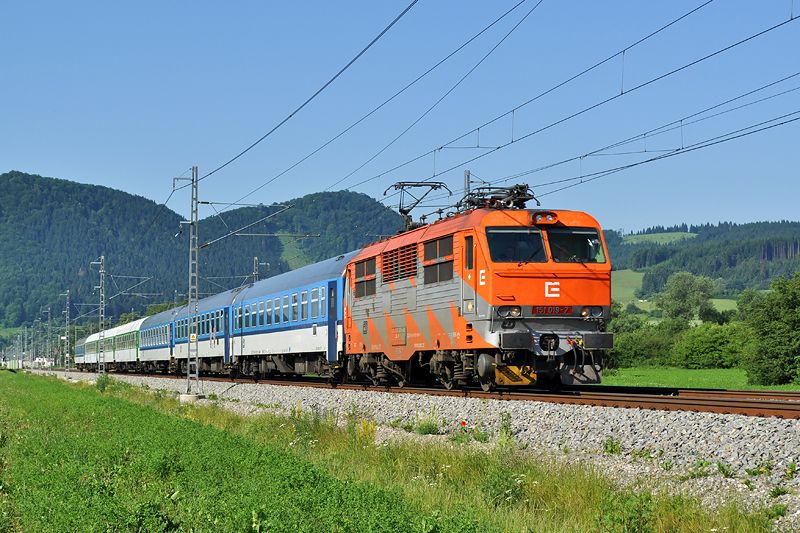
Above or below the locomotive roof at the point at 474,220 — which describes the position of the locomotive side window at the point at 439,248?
below

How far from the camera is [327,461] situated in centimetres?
1587

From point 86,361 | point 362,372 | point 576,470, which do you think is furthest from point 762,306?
point 86,361

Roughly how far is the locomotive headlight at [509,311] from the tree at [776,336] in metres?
34.4

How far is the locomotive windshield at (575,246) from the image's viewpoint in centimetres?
2298

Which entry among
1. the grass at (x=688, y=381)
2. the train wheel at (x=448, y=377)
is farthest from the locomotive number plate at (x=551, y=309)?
the grass at (x=688, y=381)

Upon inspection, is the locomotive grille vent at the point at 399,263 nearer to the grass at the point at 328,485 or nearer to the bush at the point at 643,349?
the grass at the point at 328,485

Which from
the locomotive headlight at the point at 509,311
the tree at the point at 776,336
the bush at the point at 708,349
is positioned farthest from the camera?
the bush at the point at 708,349

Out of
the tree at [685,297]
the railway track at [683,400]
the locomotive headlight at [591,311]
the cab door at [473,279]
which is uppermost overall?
the tree at [685,297]

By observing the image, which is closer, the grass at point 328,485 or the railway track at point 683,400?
the grass at point 328,485

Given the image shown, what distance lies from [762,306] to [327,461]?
47406mm

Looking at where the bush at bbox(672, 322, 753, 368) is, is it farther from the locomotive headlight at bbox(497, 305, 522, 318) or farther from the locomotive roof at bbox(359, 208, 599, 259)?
the locomotive headlight at bbox(497, 305, 522, 318)

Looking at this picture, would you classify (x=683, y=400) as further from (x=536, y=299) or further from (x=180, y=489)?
(x=180, y=489)

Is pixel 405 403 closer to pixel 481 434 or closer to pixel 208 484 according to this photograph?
pixel 481 434

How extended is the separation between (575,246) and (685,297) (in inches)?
6496
